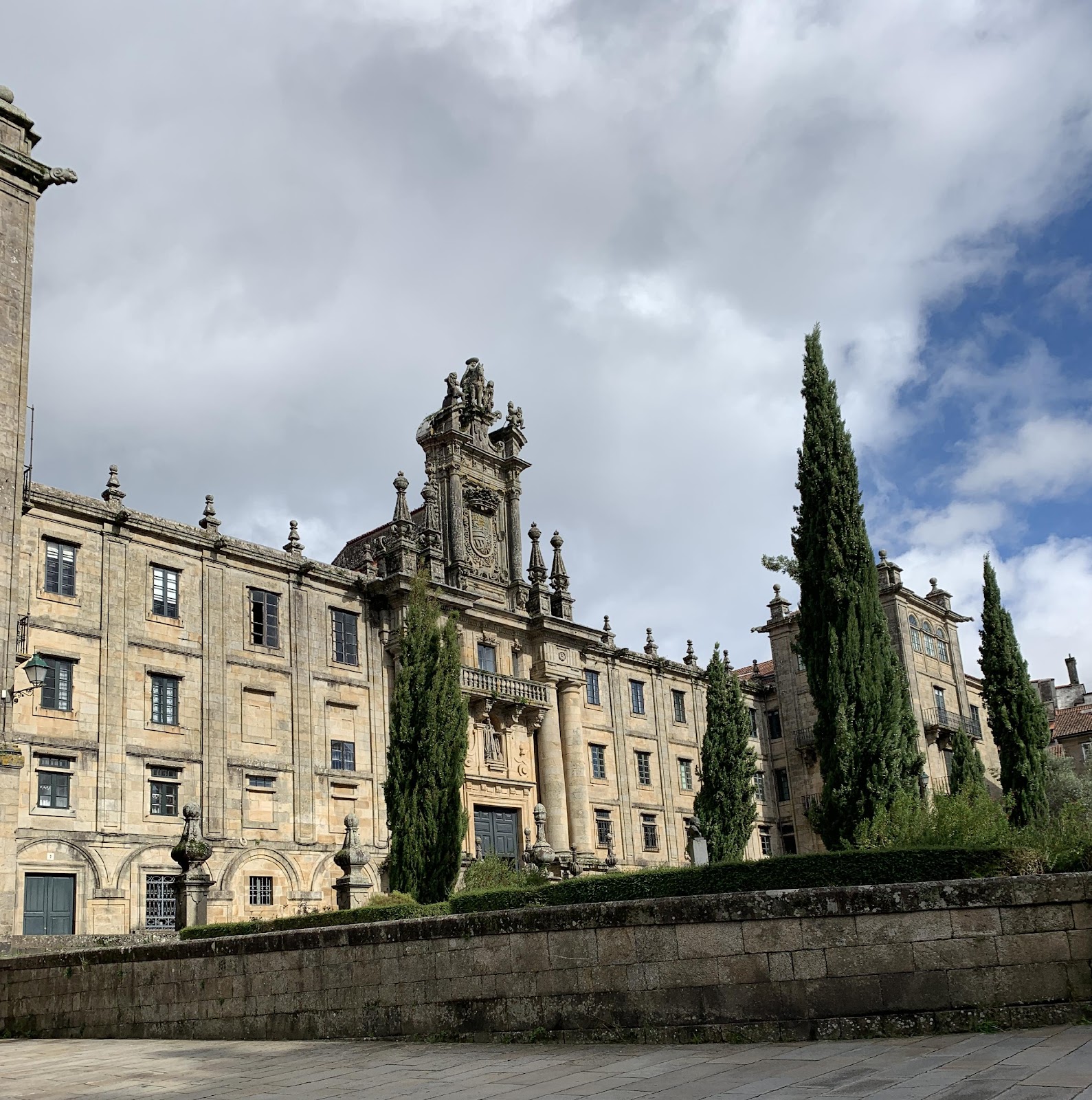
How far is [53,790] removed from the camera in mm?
27594

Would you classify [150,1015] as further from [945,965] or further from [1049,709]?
[1049,709]

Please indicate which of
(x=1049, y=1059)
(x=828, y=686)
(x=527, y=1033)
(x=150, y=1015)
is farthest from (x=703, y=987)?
(x=828, y=686)

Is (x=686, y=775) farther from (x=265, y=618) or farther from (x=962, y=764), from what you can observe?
(x=265, y=618)

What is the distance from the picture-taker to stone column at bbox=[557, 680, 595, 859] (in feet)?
133

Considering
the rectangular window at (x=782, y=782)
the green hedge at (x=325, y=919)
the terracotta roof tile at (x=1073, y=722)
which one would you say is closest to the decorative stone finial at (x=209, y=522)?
the green hedge at (x=325, y=919)

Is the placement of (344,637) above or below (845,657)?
above

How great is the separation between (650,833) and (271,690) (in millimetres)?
18803

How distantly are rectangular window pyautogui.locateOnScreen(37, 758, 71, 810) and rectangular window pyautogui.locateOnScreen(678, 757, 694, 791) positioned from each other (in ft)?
88.4

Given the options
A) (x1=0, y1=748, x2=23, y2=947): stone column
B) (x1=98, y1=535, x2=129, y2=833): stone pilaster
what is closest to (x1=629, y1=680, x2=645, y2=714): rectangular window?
(x1=98, y1=535, x2=129, y2=833): stone pilaster

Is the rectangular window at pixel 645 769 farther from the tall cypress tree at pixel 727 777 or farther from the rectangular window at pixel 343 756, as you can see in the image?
the rectangular window at pixel 343 756

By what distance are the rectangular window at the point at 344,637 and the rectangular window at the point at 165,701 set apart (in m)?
5.63

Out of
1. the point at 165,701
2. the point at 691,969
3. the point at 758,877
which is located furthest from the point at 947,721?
the point at 691,969

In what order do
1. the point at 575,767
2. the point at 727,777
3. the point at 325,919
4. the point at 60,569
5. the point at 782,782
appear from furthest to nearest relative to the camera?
1. the point at 782,782
2. the point at 575,767
3. the point at 727,777
4. the point at 60,569
5. the point at 325,919

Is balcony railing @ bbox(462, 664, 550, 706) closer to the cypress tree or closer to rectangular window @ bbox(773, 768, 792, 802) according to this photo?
the cypress tree
